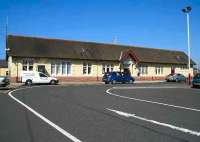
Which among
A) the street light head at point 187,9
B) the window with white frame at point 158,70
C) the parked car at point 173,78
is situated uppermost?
the street light head at point 187,9

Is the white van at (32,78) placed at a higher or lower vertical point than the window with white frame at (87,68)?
lower

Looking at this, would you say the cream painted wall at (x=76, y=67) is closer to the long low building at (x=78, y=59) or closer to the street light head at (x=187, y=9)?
the long low building at (x=78, y=59)

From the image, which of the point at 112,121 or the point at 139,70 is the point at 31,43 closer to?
the point at 139,70

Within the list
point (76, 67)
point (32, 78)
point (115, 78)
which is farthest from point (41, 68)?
point (115, 78)

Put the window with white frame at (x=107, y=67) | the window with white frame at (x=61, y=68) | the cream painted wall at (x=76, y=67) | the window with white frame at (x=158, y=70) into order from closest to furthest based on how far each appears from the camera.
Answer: the cream painted wall at (x=76, y=67), the window with white frame at (x=61, y=68), the window with white frame at (x=107, y=67), the window with white frame at (x=158, y=70)

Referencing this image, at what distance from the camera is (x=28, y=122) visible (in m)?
10.8

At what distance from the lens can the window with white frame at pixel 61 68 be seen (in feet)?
161

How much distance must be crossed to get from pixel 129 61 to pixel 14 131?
161 ft

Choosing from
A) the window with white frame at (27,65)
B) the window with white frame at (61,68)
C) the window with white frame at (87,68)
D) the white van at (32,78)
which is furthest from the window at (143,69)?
the white van at (32,78)

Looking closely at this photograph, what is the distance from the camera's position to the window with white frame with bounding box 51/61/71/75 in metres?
49.1

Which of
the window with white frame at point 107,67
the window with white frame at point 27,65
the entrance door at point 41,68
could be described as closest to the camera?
the window with white frame at point 27,65

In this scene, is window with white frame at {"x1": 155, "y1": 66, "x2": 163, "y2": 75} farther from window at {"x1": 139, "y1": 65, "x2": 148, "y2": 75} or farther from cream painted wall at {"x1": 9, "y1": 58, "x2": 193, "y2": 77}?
window at {"x1": 139, "y1": 65, "x2": 148, "y2": 75}

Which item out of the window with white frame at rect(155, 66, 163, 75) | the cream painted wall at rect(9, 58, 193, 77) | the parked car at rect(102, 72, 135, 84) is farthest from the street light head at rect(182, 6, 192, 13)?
the window with white frame at rect(155, 66, 163, 75)

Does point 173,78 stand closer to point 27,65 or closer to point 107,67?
point 107,67
